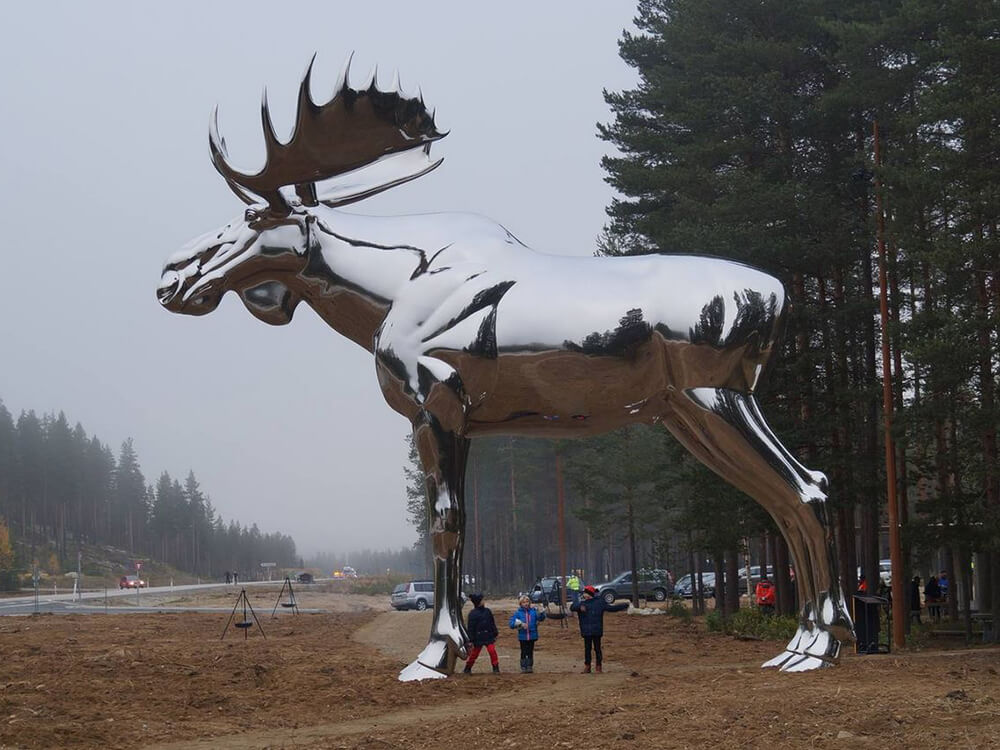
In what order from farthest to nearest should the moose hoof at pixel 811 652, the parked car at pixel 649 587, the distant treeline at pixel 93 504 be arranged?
the distant treeline at pixel 93 504, the parked car at pixel 649 587, the moose hoof at pixel 811 652

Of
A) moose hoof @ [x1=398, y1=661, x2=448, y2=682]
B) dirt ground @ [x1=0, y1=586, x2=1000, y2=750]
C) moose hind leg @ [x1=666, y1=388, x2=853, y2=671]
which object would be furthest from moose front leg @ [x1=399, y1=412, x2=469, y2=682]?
moose hind leg @ [x1=666, y1=388, x2=853, y2=671]

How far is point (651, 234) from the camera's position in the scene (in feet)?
84.5

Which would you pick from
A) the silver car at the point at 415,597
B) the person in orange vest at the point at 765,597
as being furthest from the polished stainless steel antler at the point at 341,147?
the silver car at the point at 415,597

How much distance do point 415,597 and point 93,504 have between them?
86236 millimetres

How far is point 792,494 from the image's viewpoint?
11.3m

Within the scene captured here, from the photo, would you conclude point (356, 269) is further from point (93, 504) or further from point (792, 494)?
point (93, 504)

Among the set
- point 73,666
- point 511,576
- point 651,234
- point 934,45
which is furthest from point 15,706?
point 511,576

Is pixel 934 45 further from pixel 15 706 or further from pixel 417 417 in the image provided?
pixel 15 706

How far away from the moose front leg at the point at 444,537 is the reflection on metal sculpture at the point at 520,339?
0.05 ft

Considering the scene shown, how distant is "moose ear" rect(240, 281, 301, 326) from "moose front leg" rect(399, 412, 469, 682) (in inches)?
83.0

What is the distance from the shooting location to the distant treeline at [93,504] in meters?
102

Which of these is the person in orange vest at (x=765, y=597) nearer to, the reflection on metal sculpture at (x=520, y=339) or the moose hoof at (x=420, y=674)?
the reflection on metal sculpture at (x=520, y=339)

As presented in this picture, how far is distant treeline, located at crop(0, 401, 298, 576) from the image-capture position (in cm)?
10156

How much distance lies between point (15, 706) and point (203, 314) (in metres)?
4.46
